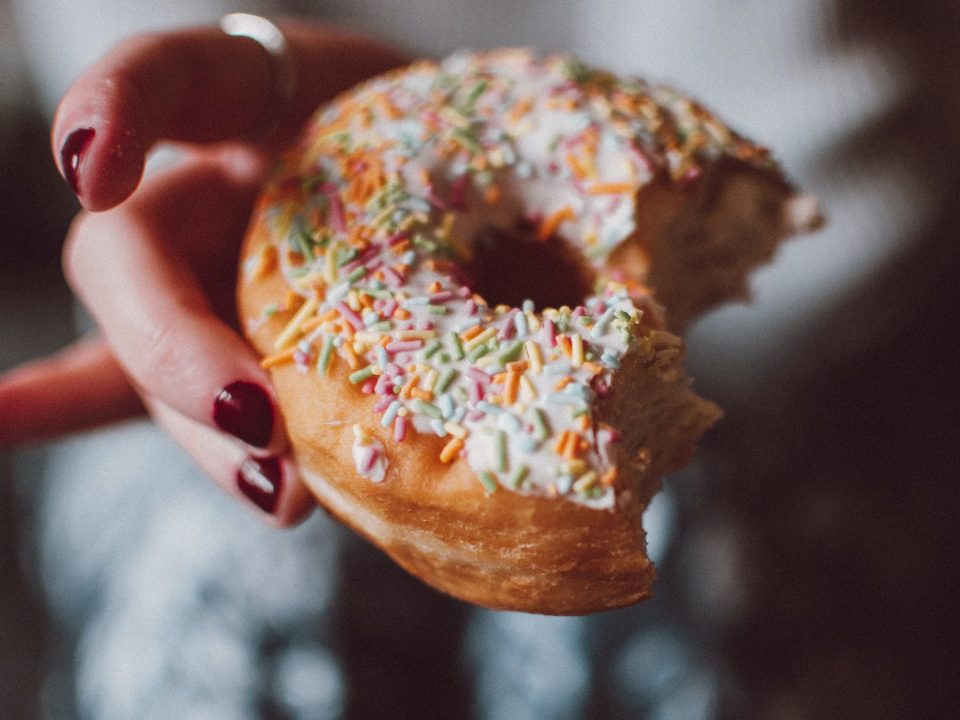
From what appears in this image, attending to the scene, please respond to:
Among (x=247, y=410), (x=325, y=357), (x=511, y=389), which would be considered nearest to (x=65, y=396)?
(x=247, y=410)

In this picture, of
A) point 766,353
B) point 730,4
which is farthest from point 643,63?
A: point 766,353

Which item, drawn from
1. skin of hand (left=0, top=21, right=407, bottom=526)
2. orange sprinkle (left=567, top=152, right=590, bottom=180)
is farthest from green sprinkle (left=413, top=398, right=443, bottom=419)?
orange sprinkle (left=567, top=152, right=590, bottom=180)

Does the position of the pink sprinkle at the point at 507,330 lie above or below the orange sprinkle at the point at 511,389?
above

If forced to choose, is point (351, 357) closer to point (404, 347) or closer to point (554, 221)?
point (404, 347)

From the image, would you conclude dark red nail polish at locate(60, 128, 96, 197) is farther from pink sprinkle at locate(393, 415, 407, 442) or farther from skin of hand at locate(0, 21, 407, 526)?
pink sprinkle at locate(393, 415, 407, 442)

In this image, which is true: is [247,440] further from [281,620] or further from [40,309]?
[40,309]

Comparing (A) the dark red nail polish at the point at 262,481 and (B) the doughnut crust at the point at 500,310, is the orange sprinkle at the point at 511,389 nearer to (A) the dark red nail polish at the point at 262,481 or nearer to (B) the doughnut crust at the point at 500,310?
(B) the doughnut crust at the point at 500,310

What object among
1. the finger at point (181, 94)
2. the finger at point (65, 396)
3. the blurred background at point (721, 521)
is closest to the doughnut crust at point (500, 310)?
the finger at point (181, 94)
